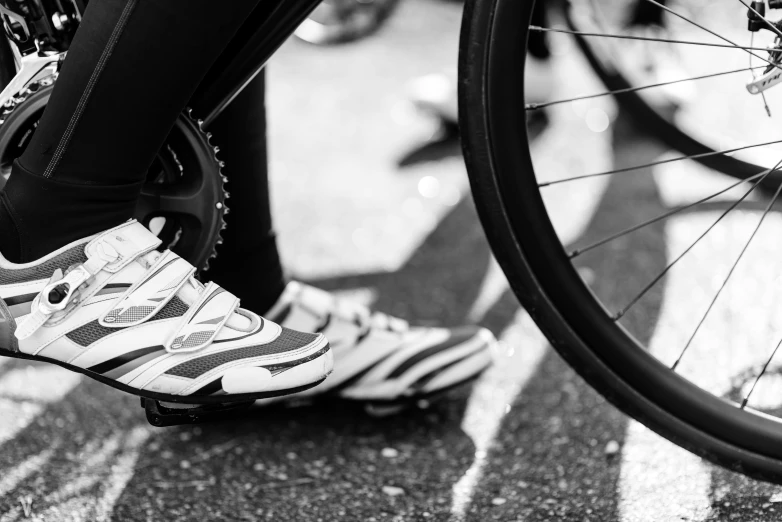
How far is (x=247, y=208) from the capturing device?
47.1 inches

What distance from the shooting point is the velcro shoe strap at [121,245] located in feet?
2.89

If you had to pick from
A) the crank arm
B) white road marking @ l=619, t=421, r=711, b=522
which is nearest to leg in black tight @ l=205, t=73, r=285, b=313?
the crank arm

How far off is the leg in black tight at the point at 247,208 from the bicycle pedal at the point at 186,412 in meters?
0.28

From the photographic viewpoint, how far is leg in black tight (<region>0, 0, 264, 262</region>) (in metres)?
0.84

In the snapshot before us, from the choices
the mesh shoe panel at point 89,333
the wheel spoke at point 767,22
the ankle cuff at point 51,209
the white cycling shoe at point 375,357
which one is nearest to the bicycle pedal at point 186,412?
the mesh shoe panel at point 89,333

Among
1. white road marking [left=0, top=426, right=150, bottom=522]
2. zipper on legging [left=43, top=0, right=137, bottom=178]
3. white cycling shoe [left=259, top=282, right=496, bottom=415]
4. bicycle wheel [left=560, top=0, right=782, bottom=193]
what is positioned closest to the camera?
zipper on legging [left=43, top=0, right=137, bottom=178]

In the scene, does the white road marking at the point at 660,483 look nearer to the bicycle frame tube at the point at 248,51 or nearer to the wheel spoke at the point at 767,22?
the wheel spoke at the point at 767,22

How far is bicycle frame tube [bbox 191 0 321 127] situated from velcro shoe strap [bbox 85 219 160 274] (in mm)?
170

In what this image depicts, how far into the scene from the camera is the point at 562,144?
229 cm

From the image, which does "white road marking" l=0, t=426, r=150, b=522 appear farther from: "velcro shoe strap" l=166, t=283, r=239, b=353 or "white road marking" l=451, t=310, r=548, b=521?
"white road marking" l=451, t=310, r=548, b=521

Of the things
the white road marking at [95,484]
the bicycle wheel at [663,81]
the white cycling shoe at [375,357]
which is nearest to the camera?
the white road marking at [95,484]

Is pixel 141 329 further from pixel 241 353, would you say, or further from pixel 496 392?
pixel 496 392

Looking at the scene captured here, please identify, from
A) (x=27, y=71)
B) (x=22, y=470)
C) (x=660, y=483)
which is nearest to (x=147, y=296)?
(x=27, y=71)

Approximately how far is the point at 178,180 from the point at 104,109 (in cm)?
17
